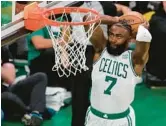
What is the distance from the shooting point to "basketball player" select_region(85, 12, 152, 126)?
394 cm

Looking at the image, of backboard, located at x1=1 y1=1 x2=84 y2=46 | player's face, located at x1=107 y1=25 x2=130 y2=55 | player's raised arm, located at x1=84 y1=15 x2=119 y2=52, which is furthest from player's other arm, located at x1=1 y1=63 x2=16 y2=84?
player's face, located at x1=107 y1=25 x2=130 y2=55

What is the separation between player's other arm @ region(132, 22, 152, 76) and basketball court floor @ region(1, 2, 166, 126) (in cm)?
125

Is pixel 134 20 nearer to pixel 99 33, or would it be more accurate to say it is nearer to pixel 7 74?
pixel 99 33

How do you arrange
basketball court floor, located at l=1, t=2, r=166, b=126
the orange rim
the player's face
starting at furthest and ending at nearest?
basketball court floor, located at l=1, t=2, r=166, b=126
the player's face
the orange rim

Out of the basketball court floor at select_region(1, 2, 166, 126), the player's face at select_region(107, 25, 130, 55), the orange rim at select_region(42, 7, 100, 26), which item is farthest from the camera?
the basketball court floor at select_region(1, 2, 166, 126)

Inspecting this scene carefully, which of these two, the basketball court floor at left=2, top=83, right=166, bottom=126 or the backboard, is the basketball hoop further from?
the basketball court floor at left=2, top=83, right=166, bottom=126

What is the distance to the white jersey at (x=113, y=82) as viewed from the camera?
400 cm

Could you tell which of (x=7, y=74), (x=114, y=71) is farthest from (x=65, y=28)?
(x=7, y=74)

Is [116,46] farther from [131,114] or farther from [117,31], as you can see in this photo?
[131,114]

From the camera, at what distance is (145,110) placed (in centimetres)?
555

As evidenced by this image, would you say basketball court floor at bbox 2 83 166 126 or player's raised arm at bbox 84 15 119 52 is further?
basketball court floor at bbox 2 83 166 126

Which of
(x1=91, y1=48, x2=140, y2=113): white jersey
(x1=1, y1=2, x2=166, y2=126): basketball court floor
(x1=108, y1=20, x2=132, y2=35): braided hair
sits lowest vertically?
(x1=1, y1=2, x2=166, y2=126): basketball court floor

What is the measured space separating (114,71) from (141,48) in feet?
1.00

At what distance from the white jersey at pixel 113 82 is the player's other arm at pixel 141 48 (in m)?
0.05
